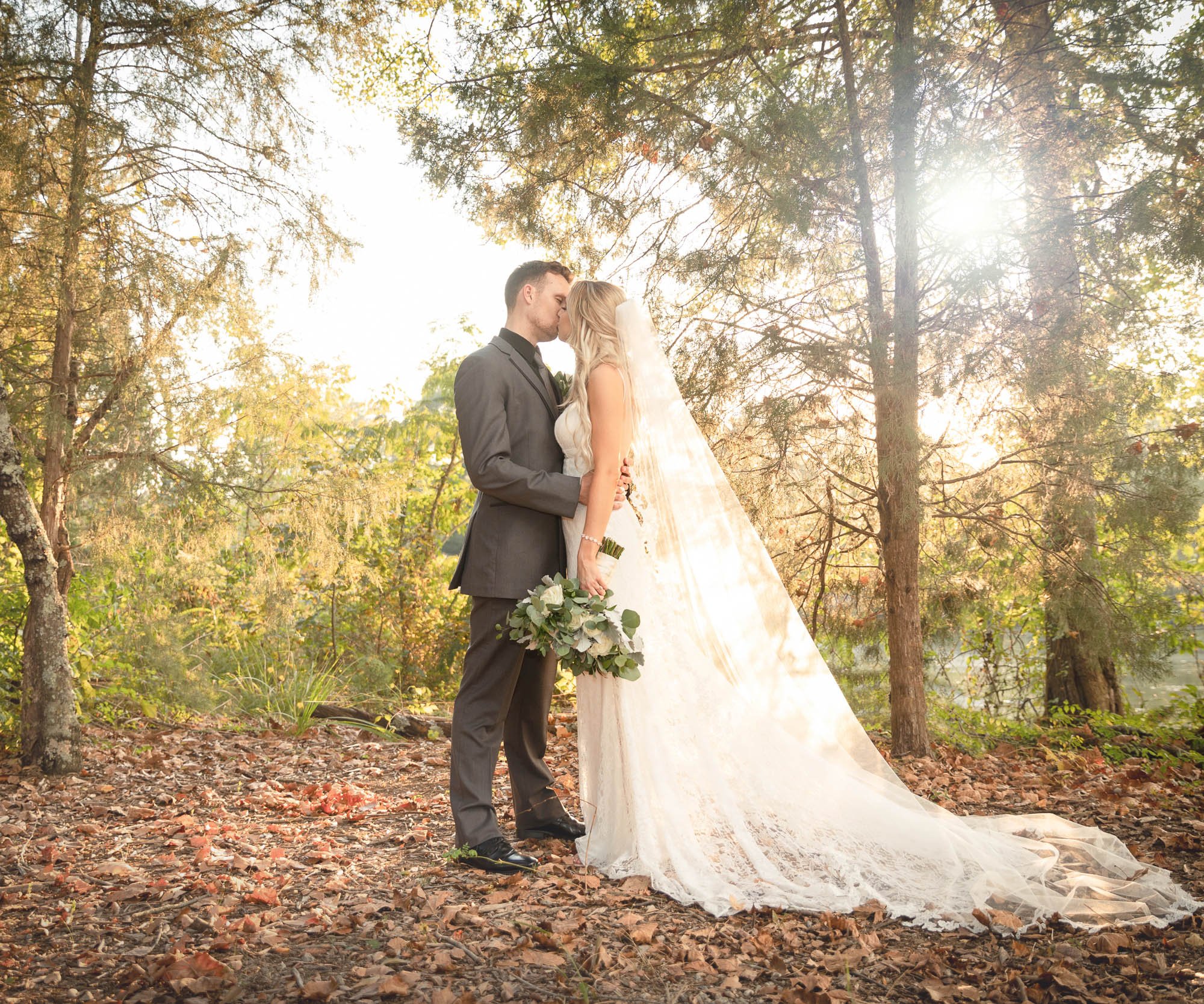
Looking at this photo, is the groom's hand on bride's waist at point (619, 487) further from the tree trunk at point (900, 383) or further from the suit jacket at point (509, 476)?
the tree trunk at point (900, 383)

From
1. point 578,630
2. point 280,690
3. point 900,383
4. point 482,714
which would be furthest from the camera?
point 280,690

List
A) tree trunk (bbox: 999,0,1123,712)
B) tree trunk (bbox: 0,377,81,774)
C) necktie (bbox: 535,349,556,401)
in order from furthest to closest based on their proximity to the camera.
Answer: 1. tree trunk (bbox: 999,0,1123,712)
2. tree trunk (bbox: 0,377,81,774)
3. necktie (bbox: 535,349,556,401)

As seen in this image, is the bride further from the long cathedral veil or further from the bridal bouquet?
the bridal bouquet

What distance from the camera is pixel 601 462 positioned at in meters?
3.04

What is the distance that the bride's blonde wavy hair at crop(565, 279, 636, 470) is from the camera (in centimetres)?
312

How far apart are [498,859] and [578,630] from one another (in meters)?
0.87

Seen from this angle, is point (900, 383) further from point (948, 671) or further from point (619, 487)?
point (948, 671)

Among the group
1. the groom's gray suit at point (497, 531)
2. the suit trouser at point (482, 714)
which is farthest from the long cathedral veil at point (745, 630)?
the suit trouser at point (482, 714)

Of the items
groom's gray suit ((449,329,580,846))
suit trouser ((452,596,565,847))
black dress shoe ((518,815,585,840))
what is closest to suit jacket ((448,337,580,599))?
groom's gray suit ((449,329,580,846))

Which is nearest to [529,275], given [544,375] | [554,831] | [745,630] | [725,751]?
[544,375]

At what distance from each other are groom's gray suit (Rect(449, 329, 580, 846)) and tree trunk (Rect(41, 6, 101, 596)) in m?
2.88

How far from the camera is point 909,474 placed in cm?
445

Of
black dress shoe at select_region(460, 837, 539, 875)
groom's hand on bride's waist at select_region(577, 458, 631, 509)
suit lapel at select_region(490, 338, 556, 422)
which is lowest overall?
black dress shoe at select_region(460, 837, 539, 875)

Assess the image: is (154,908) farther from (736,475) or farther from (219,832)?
(736,475)
